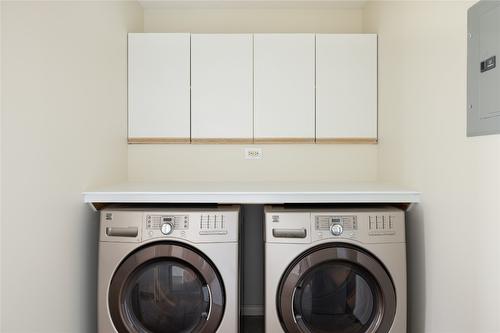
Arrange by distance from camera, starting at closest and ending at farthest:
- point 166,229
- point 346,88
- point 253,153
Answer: point 166,229
point 346,88
point 253,153

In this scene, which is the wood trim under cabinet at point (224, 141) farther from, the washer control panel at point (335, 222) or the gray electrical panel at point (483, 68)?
the gray electrical panel at point (483, 68)

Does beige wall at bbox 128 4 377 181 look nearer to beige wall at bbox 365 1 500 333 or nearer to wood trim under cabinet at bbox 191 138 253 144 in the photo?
wood trim under cabinet at bbox 191 138 253 144

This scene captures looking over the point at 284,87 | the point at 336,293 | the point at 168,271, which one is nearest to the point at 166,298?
the point at 168,271

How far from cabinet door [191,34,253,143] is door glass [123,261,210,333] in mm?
961

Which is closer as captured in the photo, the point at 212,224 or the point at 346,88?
the point at 212,224

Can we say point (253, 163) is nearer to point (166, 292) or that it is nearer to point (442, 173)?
point (166, 292)

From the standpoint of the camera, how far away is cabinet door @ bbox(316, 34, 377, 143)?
232cm

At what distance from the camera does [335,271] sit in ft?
5.67

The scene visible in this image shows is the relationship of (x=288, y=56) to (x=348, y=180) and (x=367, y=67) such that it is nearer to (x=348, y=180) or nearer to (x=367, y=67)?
(x=367, y=67)

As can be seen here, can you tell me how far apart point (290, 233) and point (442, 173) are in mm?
746

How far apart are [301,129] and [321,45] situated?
579mm

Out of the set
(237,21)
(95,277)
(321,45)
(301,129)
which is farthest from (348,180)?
(95,277)

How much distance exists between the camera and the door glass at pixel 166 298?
1729mm

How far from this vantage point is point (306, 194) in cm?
178
